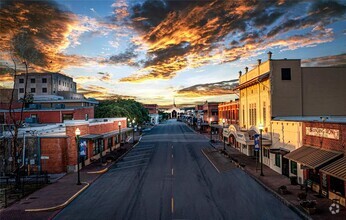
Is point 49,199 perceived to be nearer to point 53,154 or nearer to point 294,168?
point 53,154

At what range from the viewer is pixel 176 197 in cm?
1888

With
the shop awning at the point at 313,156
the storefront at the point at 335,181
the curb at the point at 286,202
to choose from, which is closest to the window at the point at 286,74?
the shop awning at the point at 313,156

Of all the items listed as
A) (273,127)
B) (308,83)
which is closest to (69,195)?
(273,127)

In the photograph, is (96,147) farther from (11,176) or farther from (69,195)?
(69,195)

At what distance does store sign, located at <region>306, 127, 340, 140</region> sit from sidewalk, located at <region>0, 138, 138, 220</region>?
18658 millimetres

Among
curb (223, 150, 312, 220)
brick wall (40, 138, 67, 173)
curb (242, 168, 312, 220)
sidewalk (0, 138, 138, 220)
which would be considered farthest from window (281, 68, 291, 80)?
brick wall (40, 138, 67, 173)

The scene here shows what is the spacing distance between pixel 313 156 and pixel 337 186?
8.53ft

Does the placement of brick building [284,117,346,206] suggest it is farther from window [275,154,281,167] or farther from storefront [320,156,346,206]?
window [275,154,281,167]

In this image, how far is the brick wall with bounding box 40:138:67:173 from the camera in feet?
90.8

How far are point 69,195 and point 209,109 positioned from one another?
7227 cm

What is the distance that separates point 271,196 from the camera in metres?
18.9

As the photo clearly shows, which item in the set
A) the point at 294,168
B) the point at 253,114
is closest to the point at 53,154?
the point at 294,168

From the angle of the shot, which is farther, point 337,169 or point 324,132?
point 324,132

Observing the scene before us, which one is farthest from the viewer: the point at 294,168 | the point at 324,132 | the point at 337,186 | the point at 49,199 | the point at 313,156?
the point at 294,168
